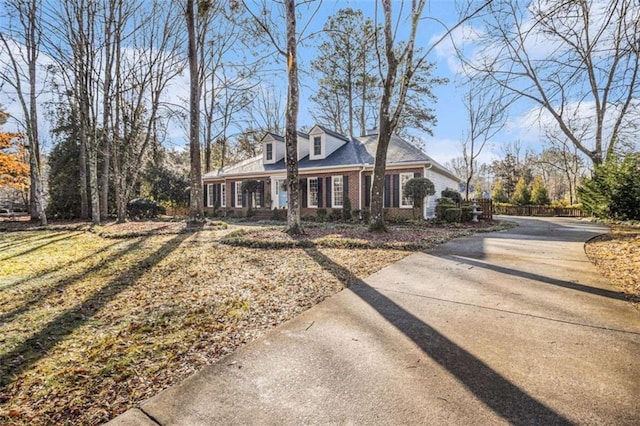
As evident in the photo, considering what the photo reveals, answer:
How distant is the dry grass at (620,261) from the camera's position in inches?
166

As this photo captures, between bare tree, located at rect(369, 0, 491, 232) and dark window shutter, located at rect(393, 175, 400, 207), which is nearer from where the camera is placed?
bare tree, located at rect(369, 0, 491, 232)

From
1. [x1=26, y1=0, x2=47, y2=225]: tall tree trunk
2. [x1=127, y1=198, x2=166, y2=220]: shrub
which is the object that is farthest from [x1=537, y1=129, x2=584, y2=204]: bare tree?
[x1=26, y1=0, x2=47, y2=225]: tall tree trunk

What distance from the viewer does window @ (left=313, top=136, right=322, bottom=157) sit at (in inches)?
698

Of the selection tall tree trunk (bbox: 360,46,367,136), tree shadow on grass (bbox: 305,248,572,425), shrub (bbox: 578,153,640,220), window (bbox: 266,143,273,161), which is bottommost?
tree shadow on grass (bbox: 305,248,572,425)

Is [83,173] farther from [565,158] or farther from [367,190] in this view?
[565,158]

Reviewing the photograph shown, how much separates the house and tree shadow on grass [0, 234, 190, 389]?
467 inches

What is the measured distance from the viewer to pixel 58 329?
302cm

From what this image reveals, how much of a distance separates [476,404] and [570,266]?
479 centimetres

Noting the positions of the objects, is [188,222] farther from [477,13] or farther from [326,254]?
[477,13]

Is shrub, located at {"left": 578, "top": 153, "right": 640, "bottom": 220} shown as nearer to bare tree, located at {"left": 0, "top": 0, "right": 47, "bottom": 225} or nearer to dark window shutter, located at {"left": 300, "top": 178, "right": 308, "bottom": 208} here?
dark window shutter, located at {"left": 300, "top": 178, "right": 308, "bottom": 208}

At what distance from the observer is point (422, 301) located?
377 cm

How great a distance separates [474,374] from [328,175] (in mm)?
14721

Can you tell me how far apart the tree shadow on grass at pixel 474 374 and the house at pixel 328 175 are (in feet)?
39.3

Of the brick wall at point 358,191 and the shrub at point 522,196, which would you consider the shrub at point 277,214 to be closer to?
the brick wall at point 358,191
